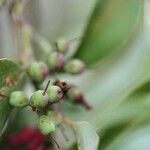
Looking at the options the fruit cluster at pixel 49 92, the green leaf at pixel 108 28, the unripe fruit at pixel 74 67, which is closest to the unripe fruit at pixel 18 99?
the fruit cluster at pixel 49 92

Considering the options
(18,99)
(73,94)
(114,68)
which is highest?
(18,99)

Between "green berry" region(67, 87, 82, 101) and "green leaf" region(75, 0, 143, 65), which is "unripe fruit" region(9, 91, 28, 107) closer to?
"green berry" region(67, 87, 82, 101)

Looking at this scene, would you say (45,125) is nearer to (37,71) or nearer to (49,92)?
(49,92)

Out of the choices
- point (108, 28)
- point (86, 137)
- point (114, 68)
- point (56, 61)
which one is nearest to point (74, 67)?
point (56, 61)

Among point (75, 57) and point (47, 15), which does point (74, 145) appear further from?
point (47, 15)

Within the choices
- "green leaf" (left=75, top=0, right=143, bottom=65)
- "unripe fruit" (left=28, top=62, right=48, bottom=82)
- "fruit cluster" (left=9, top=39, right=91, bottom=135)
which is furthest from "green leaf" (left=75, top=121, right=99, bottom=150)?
"green leaf" (left=75, top=0, right=143, bottom=65)

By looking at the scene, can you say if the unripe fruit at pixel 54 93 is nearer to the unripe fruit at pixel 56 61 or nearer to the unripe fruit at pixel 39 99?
the unripe fruit at pixel 39 99

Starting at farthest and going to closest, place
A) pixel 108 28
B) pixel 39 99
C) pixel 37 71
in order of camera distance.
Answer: pixel 108 28 → pixel 37 71 → pixel 39 99
